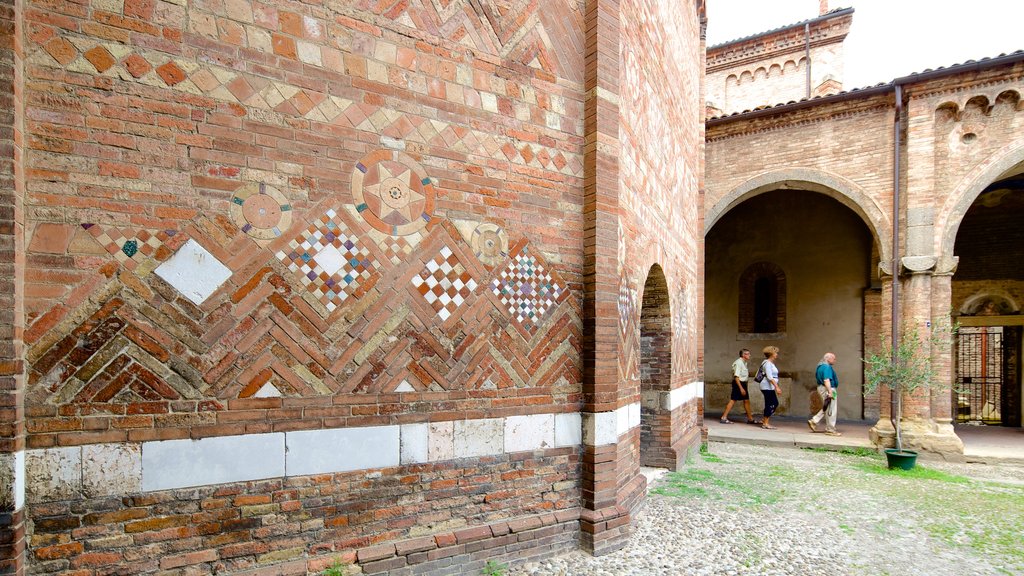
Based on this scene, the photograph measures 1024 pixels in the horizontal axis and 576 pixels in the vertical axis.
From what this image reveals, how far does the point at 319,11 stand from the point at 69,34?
127cm

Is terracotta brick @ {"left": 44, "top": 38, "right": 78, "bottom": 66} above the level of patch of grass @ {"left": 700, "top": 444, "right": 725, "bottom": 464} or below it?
above

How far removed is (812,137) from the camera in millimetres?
9516

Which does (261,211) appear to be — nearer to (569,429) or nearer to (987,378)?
(569,429)

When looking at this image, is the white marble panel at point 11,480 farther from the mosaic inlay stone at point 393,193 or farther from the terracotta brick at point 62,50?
the mosaic inlay stone at point 393,193

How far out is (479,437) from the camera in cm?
366

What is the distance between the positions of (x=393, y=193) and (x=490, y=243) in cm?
80

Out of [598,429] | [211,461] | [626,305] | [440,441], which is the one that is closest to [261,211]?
[211,461]

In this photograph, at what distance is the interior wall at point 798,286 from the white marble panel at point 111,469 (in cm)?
1296

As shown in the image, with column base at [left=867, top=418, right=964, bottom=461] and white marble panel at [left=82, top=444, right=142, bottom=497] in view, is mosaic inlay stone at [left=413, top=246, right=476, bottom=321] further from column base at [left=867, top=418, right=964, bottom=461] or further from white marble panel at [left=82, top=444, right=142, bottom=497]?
column base at [left=867, top=418, right=964, bottom=461]

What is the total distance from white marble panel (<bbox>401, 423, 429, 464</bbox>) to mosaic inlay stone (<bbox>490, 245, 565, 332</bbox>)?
108 centimetres

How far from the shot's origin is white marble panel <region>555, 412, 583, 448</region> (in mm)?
4035

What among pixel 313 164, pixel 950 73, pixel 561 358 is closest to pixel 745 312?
pixel 950 73

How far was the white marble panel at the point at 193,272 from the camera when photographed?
2.74 m

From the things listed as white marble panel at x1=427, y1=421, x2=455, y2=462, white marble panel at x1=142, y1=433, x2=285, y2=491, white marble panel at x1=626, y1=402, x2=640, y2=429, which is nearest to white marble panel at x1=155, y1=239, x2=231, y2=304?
white marble panel at x1=142, y1=433, x2=285, y2=491
